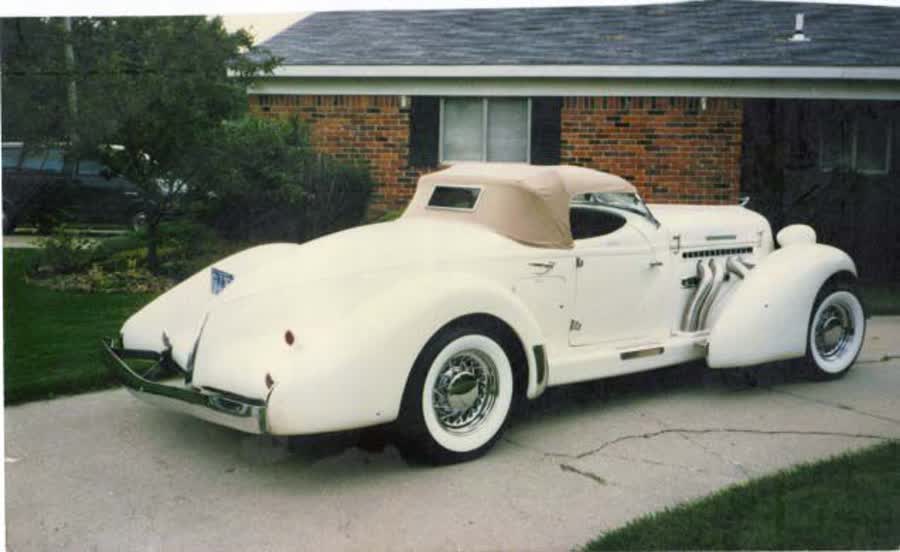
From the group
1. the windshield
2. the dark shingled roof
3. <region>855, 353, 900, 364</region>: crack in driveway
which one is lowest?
<region>855, 353, 900, 364</region>: crack in driveway

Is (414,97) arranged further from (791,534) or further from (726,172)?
(791,534)

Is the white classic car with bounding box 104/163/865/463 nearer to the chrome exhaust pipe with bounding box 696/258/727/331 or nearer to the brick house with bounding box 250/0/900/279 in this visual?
the chrome exhaust pipe with bounding box 696/258/727/331

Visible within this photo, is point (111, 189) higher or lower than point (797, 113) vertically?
lower

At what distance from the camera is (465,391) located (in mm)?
3727

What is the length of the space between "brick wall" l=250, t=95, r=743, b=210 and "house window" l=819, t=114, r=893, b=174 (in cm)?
38

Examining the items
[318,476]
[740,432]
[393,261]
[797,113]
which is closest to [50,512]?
[318,476]

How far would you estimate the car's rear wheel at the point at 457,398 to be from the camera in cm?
353

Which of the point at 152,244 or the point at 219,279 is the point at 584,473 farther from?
the point at 152,244

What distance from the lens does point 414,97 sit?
4.33m

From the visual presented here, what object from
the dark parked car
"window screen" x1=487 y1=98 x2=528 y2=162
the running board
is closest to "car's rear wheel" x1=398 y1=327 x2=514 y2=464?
the running board

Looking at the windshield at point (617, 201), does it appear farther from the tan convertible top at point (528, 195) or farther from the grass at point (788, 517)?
the grass at point (788, 517)

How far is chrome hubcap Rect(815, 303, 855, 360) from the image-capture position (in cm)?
489

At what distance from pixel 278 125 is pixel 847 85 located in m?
2.45

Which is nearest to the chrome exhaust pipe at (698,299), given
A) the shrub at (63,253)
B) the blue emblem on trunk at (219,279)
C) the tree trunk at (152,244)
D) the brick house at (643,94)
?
the brick house at (643,94)
